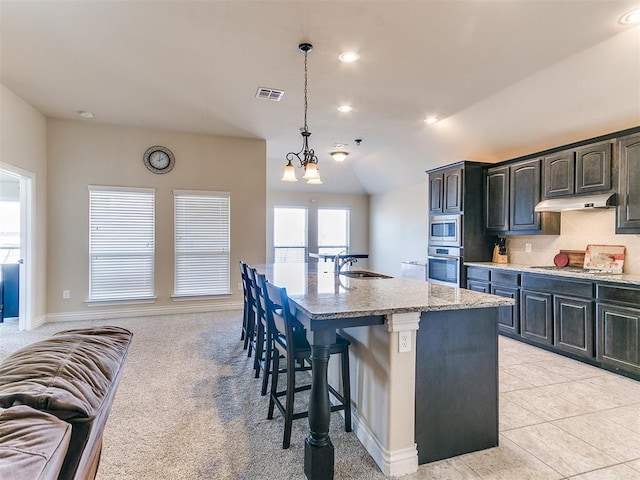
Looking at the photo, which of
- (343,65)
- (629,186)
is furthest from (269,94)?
(629,186)

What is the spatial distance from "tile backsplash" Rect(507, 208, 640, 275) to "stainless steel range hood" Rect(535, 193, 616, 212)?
15.4 inches

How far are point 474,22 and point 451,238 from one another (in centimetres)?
316

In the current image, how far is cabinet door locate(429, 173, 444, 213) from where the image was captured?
17.9 feet

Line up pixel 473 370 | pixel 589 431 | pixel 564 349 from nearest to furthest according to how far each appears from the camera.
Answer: pixel 473 370 < pixel 589 431 < pixel 564 349

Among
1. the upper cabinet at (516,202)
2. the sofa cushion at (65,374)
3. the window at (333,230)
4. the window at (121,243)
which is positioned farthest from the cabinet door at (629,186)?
the window at (333,230)

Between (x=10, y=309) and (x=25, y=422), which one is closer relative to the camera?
(x=25, y=422)

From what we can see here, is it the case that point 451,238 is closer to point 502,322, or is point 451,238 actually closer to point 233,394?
point 502,322

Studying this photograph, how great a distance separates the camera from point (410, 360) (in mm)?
1898

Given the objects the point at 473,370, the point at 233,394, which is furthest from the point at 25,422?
the point at 233,394

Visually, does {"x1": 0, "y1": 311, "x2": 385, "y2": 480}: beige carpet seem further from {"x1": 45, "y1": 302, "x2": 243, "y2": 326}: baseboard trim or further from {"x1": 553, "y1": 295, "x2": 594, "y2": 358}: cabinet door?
{"x1": 553, "y1": 295, "x2": 594, "y2": 358}: cabinet door

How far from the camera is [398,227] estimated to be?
8.08 metres

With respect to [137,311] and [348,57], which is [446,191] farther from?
[137,311]

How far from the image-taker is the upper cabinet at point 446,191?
16.6 feet

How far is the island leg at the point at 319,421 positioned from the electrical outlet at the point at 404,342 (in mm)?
363
